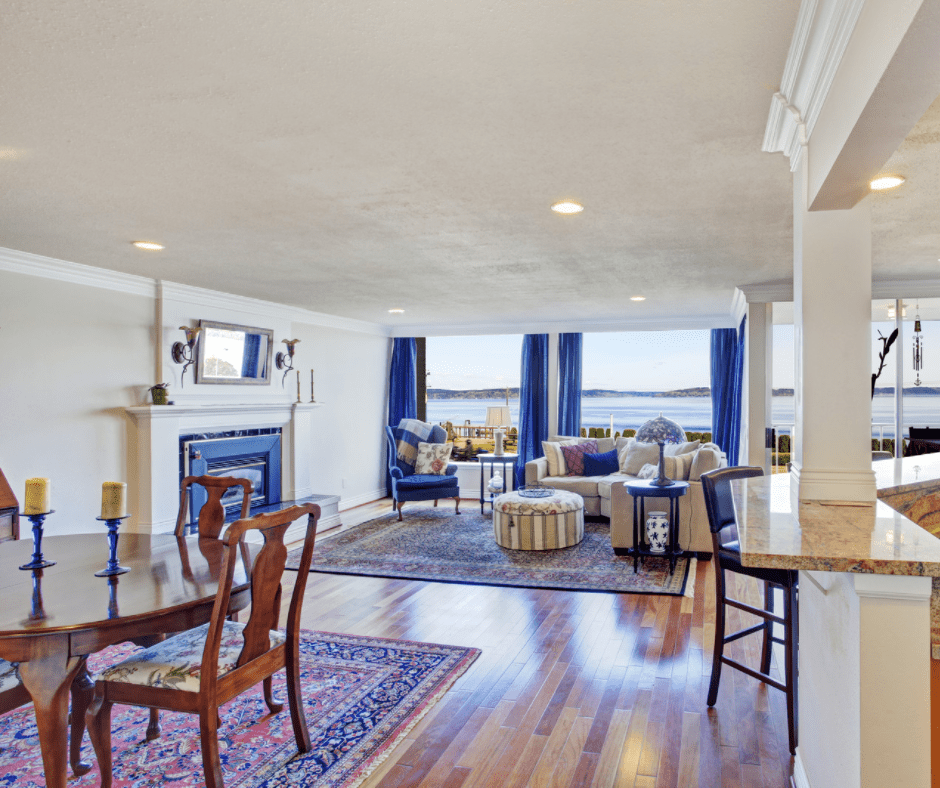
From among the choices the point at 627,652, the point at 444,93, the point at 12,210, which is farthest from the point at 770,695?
the point at 12,210

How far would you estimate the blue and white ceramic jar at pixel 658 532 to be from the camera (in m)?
5.62

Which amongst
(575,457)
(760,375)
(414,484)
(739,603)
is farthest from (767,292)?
(414,484)

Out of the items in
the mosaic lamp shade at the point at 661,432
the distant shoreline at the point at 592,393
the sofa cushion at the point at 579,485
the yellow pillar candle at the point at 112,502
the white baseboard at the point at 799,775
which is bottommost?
the white baseboard at the point at 799,775

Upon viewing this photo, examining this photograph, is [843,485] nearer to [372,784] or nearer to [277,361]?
[372,784]

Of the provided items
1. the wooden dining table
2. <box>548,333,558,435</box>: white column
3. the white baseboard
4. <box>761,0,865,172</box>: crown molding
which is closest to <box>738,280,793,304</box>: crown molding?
<box>548,333,558,435</box>: white column

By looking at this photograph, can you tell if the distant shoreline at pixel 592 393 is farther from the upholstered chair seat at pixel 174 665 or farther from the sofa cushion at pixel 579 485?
the upholstered chair seat at pixel 174 665

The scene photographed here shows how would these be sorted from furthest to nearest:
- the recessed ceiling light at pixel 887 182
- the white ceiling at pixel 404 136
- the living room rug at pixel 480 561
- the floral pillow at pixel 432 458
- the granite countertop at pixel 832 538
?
1. the floral pillow at pixel 432 458
2. the living room rug at pixel 480 561
3. the recessed ceiling light at pixel 887 182
4. the white ceiling at pixel 404 136
5. the granite countertop at pixel 832 538

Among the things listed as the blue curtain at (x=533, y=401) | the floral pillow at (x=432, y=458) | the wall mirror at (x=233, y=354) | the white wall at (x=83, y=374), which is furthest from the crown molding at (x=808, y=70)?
the blue curtain at (x=533, y=401)

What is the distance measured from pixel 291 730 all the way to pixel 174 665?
2.49 ft

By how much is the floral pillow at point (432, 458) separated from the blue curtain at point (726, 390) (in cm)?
320

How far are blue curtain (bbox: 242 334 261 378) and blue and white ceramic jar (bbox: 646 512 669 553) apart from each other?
398 cm

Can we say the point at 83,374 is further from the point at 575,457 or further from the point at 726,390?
the point at 726,390

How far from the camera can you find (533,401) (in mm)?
8859

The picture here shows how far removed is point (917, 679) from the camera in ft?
4.96
